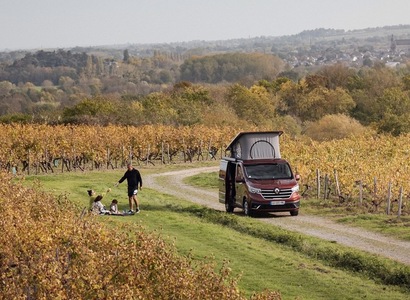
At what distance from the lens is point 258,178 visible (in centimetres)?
3266

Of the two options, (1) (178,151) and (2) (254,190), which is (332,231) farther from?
(1) (178,151)

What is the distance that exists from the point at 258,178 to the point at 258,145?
7.38 ft

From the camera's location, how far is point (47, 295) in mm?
13961

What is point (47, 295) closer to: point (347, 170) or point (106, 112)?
point (347, 170)

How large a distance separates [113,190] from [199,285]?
2865cm

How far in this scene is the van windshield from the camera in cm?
3291

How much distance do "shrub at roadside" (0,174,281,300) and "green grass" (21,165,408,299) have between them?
1326mm

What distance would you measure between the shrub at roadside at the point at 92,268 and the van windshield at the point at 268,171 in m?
15.5

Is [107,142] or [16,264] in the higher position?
[16,264]

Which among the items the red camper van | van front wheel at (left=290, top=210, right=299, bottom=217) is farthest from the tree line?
van front wheel at (left=290, top=210, right=299, bottom=217)

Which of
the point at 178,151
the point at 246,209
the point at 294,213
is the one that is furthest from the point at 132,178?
the point at 178,151

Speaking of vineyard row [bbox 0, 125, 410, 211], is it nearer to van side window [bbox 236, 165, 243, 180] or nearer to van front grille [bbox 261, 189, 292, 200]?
van front grille [bbox 261, 189, 292, 200]

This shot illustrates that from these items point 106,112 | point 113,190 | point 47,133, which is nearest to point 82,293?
point 113,190

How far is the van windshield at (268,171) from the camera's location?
32.9 metres
